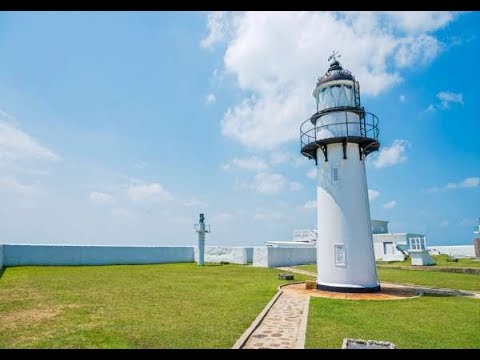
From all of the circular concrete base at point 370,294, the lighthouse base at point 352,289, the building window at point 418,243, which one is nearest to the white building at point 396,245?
the building window at point 418,243

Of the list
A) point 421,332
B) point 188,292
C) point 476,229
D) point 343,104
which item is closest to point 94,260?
point 188,292

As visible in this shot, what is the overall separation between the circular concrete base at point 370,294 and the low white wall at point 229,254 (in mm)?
17772

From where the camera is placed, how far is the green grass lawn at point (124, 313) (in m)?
7.18

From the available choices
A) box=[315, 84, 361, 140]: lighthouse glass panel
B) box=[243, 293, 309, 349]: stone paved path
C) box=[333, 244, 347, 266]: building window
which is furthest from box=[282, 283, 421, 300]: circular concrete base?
box=[315, 84, 361, 140]: lighthouse glass panel

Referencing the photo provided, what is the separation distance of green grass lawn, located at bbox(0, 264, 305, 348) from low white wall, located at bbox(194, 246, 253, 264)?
57.1 feet

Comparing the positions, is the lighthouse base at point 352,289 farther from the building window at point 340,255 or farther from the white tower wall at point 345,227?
the building window at point 340,255

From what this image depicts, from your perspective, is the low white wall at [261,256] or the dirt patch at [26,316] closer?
the dirt patch at [26,316]

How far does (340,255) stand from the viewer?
46.6 ft

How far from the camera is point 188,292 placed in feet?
45.5

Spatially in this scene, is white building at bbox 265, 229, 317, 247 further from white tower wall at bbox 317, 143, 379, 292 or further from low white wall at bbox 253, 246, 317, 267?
white tower wall at bbox 317, 143, 379, 292

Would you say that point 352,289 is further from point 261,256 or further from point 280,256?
point 280,256

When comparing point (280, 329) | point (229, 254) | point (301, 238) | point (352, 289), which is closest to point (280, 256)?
point (229, 254)

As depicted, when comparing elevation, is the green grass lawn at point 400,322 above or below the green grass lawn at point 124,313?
below
